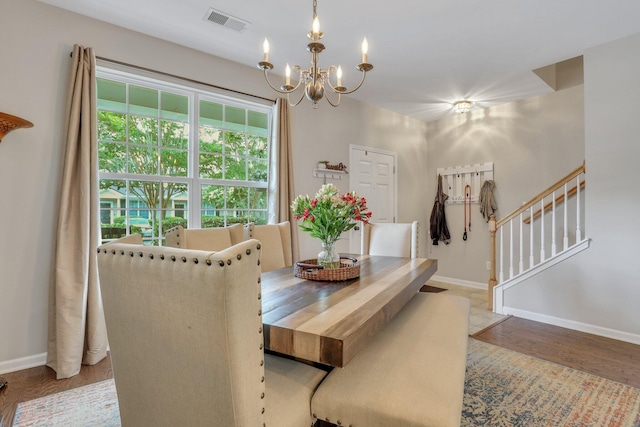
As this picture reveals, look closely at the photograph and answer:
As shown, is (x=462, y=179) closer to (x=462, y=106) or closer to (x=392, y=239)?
(x=462, y=106)

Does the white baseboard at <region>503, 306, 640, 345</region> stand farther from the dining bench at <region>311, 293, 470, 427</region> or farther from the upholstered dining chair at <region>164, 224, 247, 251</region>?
the upholstered dining chair at <region>164, 224, 247, 251</region>

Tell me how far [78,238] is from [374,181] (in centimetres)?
358

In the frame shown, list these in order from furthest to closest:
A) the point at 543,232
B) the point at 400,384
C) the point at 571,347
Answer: the point at 543,232 < the point at 571,347 < the point at 400,384

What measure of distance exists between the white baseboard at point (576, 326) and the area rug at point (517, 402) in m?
1.03

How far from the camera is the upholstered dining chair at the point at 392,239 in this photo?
8.93 feet

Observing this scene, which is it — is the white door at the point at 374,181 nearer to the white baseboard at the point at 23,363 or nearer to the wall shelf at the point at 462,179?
the wall shelf at the point at 462,179

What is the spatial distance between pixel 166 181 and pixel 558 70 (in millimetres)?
4791

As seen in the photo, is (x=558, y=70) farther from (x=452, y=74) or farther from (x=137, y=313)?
(x=137, y=313)

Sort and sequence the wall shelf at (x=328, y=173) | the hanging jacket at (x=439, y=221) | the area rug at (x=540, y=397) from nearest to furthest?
the area rug at (x=540, y=397)
the wall shelf at (x=328, y=173)
the hanging jacket at (x=439, y=221)

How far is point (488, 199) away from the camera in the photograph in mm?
4684

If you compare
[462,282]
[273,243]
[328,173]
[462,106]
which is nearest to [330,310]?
[273,243]

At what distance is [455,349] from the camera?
1464 mm

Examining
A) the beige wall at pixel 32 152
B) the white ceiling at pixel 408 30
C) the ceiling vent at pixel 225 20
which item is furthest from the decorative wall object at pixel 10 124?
the ceiling vent at pixel 225 20

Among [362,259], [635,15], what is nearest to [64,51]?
[362,259]
